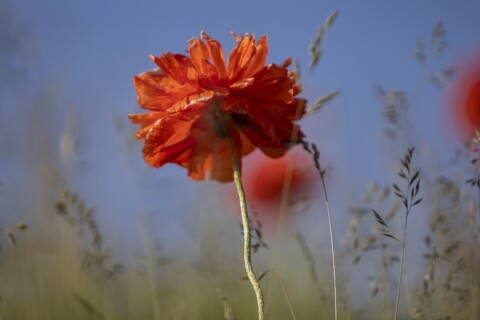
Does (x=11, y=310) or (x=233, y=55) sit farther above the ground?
(x=233, y=55)

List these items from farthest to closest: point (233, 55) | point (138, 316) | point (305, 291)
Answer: point (305, 291)
point (138, 316)
point (233, 55)

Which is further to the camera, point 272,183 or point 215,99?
point 272,183

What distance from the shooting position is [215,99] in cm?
132

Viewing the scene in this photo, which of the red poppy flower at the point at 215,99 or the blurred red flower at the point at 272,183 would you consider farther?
the blurred red flower at the point at 272,183

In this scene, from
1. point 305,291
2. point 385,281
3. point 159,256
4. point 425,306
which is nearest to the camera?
point 425,306

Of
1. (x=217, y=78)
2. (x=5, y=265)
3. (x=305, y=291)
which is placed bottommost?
(x=305, y=291)

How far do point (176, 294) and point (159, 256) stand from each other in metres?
0.61

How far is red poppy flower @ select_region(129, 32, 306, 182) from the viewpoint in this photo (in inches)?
50.7

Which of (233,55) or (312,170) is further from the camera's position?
(312,170)

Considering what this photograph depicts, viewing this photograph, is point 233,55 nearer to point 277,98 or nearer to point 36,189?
point 277,98

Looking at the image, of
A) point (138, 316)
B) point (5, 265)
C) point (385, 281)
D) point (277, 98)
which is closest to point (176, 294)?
point (138, 316)

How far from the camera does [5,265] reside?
226cm

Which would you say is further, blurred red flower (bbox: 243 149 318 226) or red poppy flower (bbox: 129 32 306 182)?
blurred red flower (bbox: 243 149 318 226)

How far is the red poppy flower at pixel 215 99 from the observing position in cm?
129
